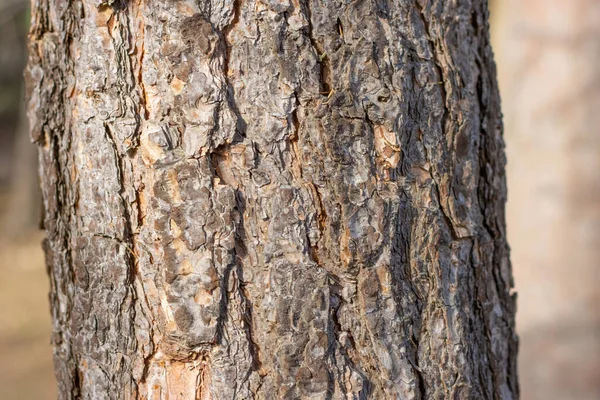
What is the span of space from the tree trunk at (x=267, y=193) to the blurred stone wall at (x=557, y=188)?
2.70 m

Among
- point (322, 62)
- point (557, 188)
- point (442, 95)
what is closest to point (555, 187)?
point (557, 188)

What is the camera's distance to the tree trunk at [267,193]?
1193 millimetres

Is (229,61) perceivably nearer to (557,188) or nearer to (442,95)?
(442,95)

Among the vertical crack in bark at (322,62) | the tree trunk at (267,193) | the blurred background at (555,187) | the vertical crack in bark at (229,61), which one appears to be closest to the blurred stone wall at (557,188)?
the blurred background at (555,187)

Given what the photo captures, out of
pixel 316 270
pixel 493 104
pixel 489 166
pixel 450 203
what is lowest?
pixel 316 270

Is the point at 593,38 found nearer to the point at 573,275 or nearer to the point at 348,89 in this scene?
the point at 573,275

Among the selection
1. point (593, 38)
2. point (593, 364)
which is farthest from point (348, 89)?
point (593, 364)

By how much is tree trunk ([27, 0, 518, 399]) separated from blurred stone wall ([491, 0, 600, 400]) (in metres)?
2.70

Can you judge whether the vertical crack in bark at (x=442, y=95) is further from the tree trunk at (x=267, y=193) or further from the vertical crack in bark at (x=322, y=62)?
the vertical crack in bark at (x=322, y=62)

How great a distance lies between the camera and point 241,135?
1.19 m

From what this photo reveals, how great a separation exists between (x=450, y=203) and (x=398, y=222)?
133 mm

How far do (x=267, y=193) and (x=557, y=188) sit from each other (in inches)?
120

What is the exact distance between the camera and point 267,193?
3.95 feet

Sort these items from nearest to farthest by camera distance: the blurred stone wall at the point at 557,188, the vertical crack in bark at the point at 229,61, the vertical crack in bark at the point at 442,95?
1. the vertical crack in bark at the point at 229,61
2. the vertical crack in bark at the point at 442,95
3. the blurred stone wall at the point at 557,188
